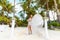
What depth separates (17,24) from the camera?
1295cm

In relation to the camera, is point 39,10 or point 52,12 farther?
point 52,12

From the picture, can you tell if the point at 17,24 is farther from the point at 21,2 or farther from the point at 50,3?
the point at 50,3

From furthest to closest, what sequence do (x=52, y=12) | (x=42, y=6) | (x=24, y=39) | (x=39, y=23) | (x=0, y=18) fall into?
1. (x=52, y=12)
2. (x=42, y=6)
3. (x=0, y=18)
4. (x=39, y=23)
5. (x=24, y=39)

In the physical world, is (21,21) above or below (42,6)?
below

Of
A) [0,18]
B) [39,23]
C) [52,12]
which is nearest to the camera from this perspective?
[39,23]

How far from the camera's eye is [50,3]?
1338 cm

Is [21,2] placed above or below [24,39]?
above

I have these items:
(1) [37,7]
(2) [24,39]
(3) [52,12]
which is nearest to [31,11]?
(1) [37,7]

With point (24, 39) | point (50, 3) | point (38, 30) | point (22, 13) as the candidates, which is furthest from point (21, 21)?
point (24, 39)

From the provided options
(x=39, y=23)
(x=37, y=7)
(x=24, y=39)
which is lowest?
(x=24, y=39)

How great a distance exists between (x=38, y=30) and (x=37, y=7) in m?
5.65

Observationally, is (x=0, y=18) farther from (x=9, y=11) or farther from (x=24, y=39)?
(x=24, y=39)

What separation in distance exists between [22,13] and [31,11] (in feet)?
3.77

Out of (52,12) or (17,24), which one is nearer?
(17,24)
